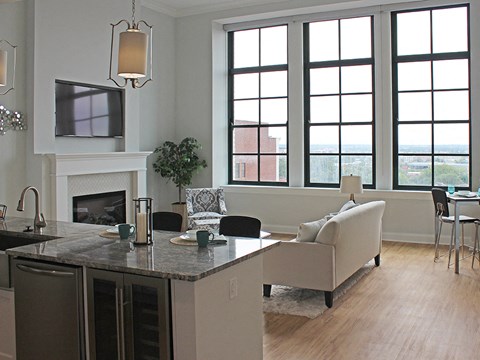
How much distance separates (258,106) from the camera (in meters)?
9.14

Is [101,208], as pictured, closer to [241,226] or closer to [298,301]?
[241,226]

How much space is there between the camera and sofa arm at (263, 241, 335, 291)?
15.2 ft

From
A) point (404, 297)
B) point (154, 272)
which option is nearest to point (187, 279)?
point (154, 272)

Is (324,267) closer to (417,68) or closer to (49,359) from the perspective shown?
(49,359)

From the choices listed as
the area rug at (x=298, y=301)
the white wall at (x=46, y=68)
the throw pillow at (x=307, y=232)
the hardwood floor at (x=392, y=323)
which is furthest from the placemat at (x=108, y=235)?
the white wall at (x=46, y=68)

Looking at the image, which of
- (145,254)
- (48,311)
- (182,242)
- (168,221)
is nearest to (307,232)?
(168,221)

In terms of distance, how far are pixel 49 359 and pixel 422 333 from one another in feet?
9.04

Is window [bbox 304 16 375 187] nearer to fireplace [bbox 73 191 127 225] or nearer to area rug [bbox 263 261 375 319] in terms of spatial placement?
fireplace [bbox 73 191 127 225]

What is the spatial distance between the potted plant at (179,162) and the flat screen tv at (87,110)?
115 centimetres

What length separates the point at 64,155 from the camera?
20.6 ft

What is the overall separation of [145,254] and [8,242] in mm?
1502

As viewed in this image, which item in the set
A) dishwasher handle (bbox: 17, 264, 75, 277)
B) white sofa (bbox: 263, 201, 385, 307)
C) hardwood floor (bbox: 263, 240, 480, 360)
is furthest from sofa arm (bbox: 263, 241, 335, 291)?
dishwasher handle (bbox: 17, 264, 75, 277)

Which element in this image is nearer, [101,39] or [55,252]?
[55,252]

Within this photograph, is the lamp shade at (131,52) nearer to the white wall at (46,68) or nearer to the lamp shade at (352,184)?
the white wall at (46,68)
